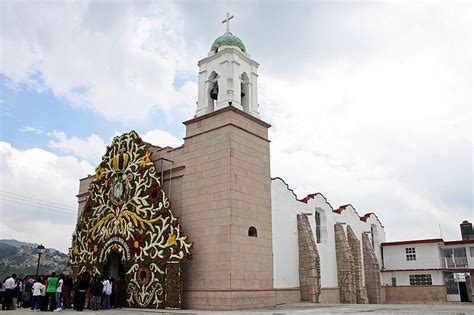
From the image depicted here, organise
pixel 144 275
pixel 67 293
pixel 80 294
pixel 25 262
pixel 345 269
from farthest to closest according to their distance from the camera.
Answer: pixel 25 262 → pixel 345 269 → pixel 144 275 → pixel 67 293 → pixel 80 294

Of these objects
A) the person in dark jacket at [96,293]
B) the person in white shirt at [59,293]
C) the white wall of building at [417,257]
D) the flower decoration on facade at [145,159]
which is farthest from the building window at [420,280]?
the person in white shirt at [59,293]

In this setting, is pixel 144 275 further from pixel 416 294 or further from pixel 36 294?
pixel 416 294

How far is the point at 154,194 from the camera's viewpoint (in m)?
19.4

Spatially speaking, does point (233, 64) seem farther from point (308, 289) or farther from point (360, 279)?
point (360, 279)

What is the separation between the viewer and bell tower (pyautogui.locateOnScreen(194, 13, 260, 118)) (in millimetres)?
20500

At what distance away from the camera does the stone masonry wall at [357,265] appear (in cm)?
2595

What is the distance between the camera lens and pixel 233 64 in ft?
68.3

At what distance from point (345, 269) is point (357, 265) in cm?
235

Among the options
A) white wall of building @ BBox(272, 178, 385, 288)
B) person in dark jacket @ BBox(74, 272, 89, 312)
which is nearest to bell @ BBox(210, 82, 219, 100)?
white wall of building @ BBox(272, 178, 385, 288)

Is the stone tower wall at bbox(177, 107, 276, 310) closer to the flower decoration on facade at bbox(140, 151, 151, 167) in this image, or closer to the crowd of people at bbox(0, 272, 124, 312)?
the flower decoration on facade at bbox(140, 151, 151, 167)

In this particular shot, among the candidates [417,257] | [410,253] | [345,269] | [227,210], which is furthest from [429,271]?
[227,210]

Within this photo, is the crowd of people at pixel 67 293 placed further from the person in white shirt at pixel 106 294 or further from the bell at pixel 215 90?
the bell at pixel 215 90

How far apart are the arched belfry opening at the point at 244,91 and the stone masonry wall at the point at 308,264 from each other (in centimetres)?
677

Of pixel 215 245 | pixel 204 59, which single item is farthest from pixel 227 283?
pixel 204 59
